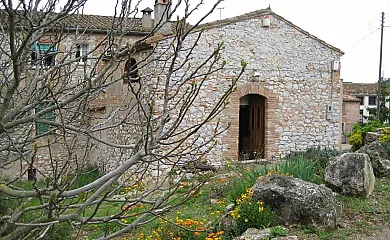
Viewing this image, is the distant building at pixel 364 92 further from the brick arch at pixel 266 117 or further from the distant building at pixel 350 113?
the brick arch at pixel 266 117

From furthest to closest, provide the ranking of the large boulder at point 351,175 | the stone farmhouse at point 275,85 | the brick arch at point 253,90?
the brick arch at point 253,90 < the stone farmhouse at point 275,85 < the large boulder at point 351,175

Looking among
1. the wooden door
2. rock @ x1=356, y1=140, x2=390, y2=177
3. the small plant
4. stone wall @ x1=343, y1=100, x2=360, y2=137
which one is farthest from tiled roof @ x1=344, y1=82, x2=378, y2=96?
the small plant

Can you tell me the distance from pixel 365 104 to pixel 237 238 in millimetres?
44772

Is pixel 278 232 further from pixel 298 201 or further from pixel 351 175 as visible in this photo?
pixel 351 175

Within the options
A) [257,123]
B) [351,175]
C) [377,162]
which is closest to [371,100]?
[257,123]

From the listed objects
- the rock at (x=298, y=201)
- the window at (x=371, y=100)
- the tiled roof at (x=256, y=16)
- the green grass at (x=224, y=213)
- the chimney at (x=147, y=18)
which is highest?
the chimney at (x=147, y=18)

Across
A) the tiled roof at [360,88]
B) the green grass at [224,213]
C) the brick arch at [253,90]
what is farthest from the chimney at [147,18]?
the tiled roof at [360,88]

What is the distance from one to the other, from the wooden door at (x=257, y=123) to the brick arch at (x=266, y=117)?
323 millimetres

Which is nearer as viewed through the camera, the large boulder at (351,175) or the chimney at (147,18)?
the large boulder at (351,175)

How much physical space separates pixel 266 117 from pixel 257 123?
0.84 metres

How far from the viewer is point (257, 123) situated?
47.3 ft

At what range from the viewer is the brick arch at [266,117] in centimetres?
1302

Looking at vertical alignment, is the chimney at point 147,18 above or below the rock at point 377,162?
above

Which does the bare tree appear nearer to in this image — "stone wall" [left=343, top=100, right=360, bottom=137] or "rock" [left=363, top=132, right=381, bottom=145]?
"rock" [left=363, top=132, right=381, bottom=145]
